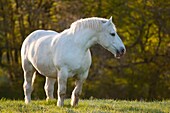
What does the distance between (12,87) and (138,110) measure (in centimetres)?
1402

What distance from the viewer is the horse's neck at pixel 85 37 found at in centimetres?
891

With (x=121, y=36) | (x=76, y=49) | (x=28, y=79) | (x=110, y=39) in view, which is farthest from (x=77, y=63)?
(x=121, y=36)

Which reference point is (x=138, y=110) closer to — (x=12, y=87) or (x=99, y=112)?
(x=99, y=112)

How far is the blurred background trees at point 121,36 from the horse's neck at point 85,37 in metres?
12.9

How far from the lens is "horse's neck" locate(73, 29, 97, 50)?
351 inches

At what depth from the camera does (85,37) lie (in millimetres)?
8953

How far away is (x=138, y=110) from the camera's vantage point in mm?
8906

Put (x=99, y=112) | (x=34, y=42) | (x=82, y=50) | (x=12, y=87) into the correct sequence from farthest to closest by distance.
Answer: (x=12, y=87)
(x=34, y=42)
(x=82, y=50)
(x=99, y=112)

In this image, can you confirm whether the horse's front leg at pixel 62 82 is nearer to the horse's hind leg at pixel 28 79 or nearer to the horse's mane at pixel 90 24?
the horse's mane at pixel 90 24

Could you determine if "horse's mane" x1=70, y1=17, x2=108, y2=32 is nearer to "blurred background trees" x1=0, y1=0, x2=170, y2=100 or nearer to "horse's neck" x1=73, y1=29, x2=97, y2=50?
"horse's neck" x1=73, y1=29, x2=97, y2=50

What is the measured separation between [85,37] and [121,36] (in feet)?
46.9

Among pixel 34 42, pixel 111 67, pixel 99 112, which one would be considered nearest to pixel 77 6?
pixel 111 67

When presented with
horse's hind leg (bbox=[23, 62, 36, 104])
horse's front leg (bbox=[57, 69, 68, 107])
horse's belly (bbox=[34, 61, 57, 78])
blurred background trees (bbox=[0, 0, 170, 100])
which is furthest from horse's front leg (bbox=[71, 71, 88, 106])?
blurred background trees (bbox=[0, 0, 170, 100])

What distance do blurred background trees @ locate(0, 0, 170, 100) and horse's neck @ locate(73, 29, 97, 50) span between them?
12862 millimetres
